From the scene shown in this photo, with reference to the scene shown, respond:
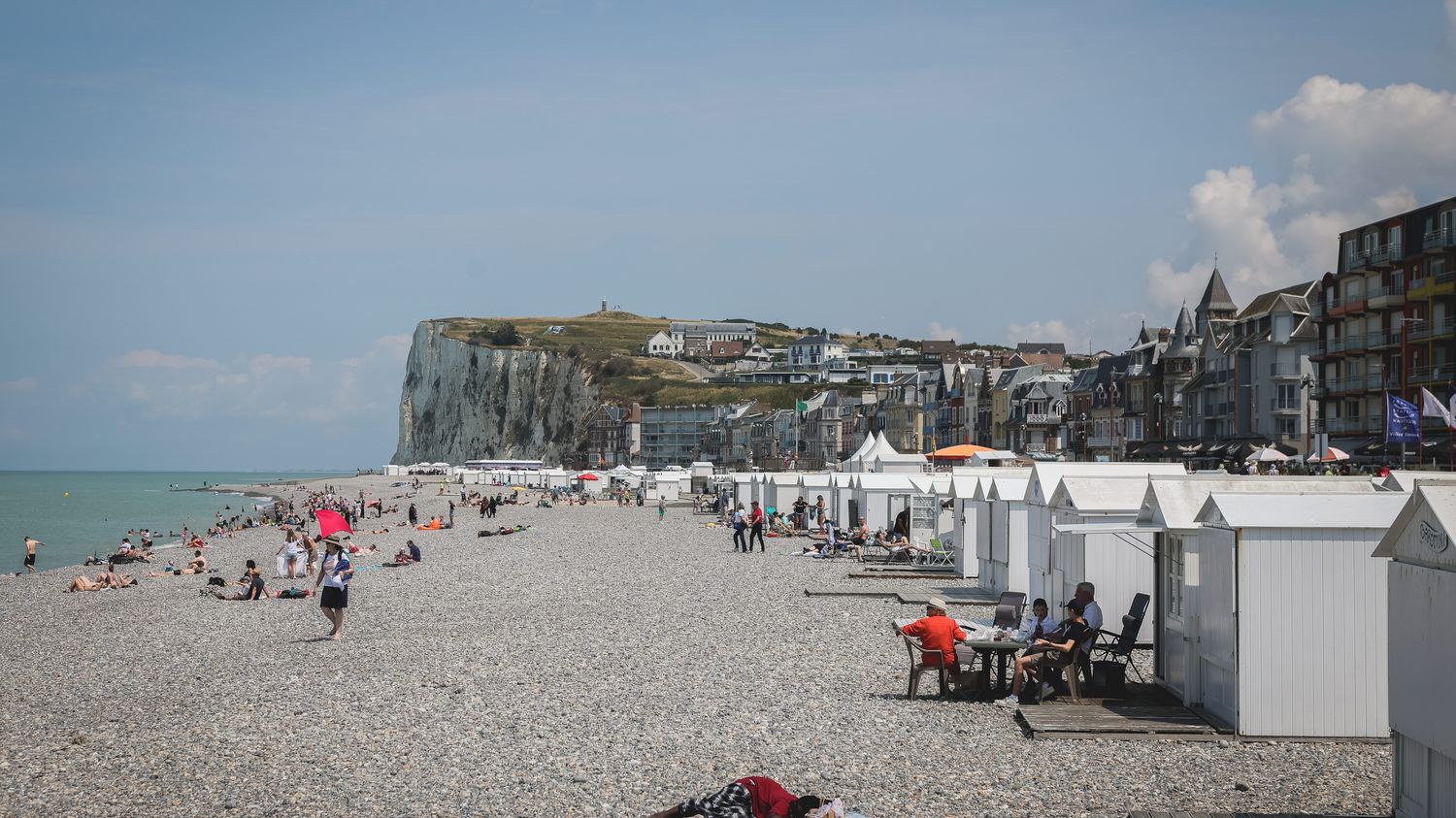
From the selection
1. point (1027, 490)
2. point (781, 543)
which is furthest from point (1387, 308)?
point (1027, 490)

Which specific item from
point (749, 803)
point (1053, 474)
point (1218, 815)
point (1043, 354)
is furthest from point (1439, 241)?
point (1043, 354)

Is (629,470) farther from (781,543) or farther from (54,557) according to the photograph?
(781,543)

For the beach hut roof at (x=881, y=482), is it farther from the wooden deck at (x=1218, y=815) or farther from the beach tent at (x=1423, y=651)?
the beach tent at (x=1423, y=651)

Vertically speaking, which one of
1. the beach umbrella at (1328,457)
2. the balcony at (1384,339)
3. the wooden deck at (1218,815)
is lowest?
the wooden deck at (1218,815)

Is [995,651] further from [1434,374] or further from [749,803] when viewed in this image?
[1434,374]

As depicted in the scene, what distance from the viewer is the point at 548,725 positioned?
40.5 ft

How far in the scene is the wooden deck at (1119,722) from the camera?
1090 centimetres

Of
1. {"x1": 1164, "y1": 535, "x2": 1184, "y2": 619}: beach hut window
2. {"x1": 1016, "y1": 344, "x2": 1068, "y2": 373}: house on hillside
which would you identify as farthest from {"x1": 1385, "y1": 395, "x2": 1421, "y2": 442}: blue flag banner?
{"x1": 1016, "y1": 344, "x2": 1068, "y2": 373}: house on hillside

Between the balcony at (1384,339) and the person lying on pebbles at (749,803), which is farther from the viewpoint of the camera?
the balcony at (1384,339)

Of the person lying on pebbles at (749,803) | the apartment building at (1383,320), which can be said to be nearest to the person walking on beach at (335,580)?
the person lying on pebbles at (749,803)

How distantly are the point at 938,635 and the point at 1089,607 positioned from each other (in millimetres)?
1556

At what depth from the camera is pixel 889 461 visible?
149ft

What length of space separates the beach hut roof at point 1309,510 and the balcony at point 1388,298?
152ft

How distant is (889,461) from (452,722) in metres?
33.8
